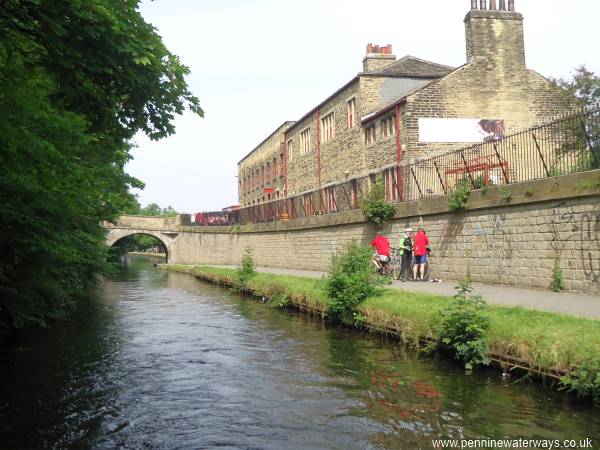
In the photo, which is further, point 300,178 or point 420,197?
point 300,178

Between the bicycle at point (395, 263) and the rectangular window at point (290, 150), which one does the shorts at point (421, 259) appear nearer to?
the bicycle at point (395, 263)

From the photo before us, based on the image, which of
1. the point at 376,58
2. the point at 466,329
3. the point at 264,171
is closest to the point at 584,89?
the point at 376,58

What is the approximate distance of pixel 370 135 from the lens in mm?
25344

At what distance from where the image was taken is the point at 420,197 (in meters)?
16.8

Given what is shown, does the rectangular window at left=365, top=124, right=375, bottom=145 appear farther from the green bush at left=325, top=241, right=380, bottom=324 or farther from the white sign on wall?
the green bush at left=325, top=241, right=380, bottom=324

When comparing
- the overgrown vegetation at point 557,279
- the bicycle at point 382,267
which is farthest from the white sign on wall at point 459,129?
the overgrown vegetation at point 557,279

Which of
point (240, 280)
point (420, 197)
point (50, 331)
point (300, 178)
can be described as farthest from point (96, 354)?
point (300, 178)

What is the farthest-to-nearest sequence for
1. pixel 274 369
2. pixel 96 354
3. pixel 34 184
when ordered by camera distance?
1. pixel 96 354
2. pixel 274 369
3. pixel 34 184

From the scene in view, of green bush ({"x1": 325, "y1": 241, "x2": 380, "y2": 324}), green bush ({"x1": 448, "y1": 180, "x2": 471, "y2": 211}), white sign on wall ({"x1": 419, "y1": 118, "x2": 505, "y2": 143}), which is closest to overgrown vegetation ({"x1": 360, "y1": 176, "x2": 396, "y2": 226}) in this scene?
green bush ({"x1": 448, "y1": 180, "x2": 471, "y2": 211})

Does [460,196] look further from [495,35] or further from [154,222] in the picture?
[154,222]

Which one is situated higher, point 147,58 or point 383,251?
point 147,58

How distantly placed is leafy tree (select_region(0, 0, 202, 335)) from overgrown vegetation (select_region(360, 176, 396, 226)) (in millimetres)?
9900

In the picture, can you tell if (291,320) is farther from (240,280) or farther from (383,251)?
(240,280)

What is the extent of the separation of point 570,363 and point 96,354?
7.78 m
